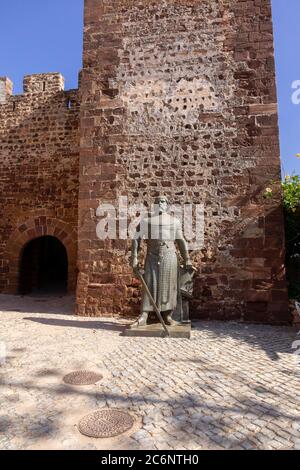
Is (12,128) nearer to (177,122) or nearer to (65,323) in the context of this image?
(177,122)

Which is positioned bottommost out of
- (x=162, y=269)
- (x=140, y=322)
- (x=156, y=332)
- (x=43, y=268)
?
(x=156, y=332)

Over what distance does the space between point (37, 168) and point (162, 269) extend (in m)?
6.61

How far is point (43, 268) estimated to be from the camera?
486 inches

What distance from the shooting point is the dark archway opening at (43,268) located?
10.6 metres

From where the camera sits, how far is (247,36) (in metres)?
6.54

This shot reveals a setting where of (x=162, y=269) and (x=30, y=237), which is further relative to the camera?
(x=30, y=237)

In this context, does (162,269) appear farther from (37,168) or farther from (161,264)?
(37,168)

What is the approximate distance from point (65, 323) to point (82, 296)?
80cm

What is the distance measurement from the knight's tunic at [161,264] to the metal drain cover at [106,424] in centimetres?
264

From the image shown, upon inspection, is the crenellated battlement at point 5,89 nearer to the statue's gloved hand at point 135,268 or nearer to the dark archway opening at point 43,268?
the dark archway opening at point 43,268

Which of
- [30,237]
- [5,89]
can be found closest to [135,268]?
[30,237]

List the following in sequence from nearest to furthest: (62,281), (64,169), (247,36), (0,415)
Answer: (0,415), (247,36), (64,169), (62,281)

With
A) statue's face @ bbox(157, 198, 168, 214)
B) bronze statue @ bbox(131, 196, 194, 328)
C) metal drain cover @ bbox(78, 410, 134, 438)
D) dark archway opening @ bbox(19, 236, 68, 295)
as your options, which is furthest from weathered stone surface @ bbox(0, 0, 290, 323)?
dark archway opening @ bbox(19, 236, 68, 295)

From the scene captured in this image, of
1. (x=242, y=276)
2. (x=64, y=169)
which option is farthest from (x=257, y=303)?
(x=64, y=169)
